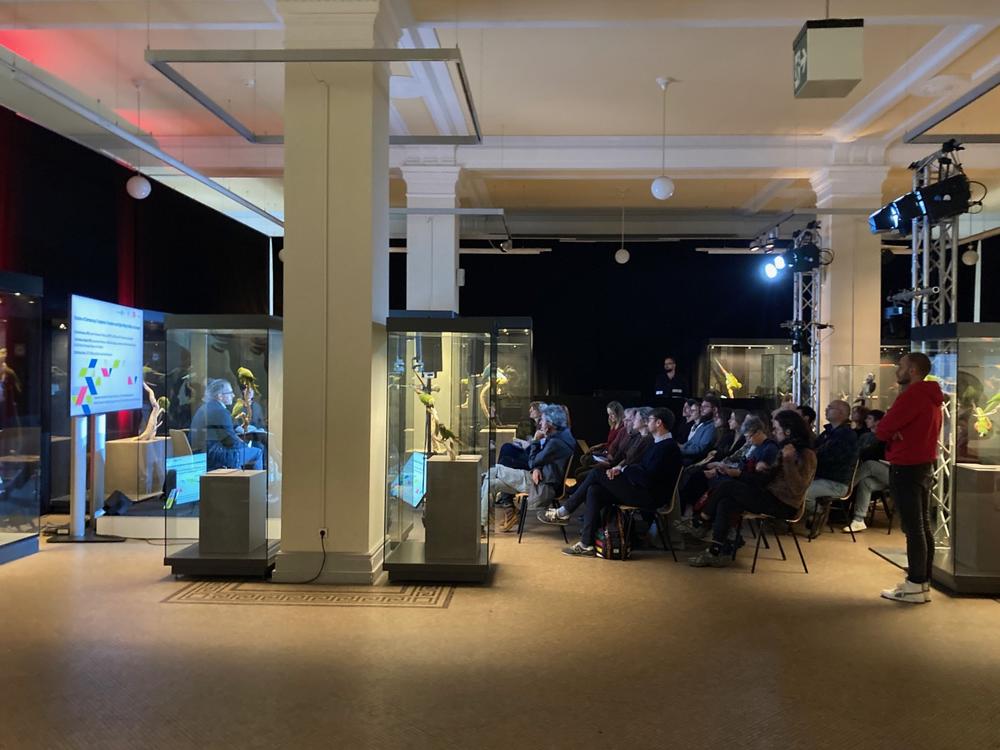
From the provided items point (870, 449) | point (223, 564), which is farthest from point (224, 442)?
point (870, 449)

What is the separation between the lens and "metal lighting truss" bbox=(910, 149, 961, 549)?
5.80m

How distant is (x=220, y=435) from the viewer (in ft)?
21.2

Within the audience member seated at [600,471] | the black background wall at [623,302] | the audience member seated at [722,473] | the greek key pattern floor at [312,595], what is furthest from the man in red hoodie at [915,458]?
the black background wall at [623,302]

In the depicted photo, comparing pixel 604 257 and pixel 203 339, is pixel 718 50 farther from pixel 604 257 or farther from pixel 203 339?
pixel 604 257

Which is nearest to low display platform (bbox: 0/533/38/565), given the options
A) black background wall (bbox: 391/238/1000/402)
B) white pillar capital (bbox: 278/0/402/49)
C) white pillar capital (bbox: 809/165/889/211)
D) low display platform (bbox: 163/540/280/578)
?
low display platform (bbox: 163/540/280/578)

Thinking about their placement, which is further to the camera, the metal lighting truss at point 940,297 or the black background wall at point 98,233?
the black background wall at point 98,233

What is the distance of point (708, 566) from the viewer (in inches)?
254

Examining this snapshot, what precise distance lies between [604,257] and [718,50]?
9.31m

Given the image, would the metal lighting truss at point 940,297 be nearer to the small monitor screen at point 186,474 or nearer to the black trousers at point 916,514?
the black trousers at point 916,514

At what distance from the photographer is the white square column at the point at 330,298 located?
5691 millimetres

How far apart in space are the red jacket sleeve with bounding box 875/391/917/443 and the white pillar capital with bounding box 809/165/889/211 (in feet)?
18.7

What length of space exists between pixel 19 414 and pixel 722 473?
6200 millimetres

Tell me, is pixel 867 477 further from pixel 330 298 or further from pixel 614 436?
pixel 330 298

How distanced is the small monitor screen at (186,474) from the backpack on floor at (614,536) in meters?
3.32
